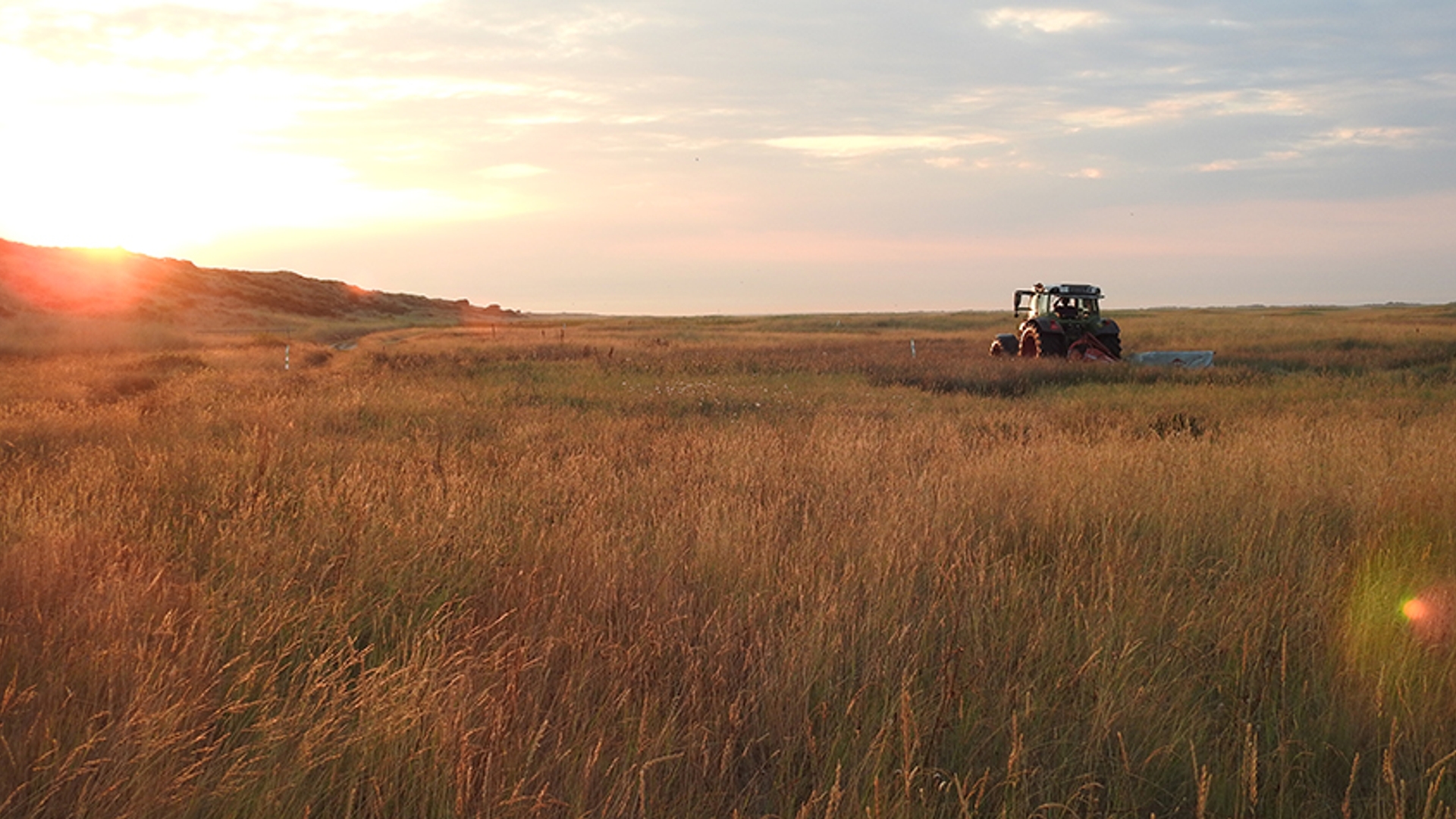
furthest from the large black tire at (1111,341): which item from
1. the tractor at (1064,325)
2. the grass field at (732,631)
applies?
the grass field at (732,631)

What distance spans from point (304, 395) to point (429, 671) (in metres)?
11.5

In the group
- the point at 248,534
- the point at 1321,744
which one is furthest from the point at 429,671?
the point at 1321,744

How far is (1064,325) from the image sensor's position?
2389 cm

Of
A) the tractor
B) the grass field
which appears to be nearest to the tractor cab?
the tractor

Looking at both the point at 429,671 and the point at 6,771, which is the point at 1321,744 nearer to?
the point at 429,671

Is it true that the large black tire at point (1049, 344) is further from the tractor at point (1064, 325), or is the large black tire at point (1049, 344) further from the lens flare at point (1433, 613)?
the lens flare at point (1433, 613)

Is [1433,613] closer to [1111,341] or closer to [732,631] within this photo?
[732,631]

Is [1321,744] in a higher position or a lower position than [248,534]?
lower

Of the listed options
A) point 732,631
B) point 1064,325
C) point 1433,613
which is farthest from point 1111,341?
point 732,631

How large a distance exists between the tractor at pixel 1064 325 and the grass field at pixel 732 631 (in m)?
15.3

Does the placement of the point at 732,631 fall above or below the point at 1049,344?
below

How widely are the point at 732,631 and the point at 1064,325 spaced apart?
22349mm

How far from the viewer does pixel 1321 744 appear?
304cm

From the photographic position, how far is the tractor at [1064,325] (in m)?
23.3
